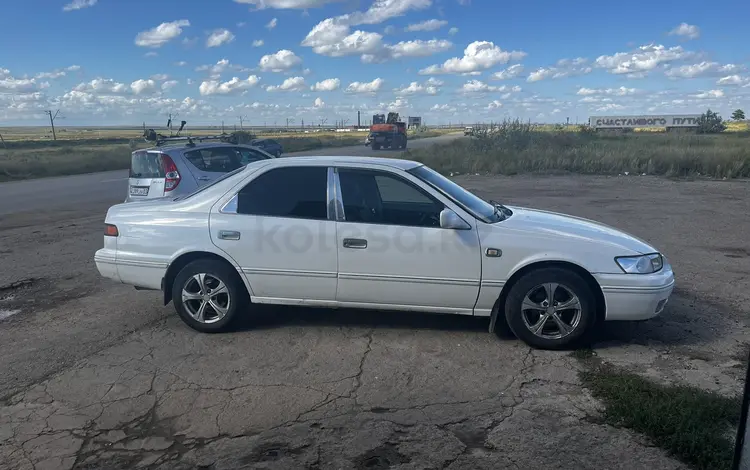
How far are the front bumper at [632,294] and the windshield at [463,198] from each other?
103 cm

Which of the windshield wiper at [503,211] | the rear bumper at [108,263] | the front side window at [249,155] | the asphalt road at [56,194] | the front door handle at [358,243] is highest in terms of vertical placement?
the front side window at [249,155]

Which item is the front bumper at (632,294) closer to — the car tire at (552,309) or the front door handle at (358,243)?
the car tire at (552,309)

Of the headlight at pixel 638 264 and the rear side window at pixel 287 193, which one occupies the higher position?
the rear side window at pixel 287 193

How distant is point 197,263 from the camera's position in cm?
561

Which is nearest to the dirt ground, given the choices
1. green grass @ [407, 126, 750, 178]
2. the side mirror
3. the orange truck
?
the side mirror

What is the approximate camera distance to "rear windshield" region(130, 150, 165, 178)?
36.1 feet

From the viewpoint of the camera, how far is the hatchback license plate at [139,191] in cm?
1113

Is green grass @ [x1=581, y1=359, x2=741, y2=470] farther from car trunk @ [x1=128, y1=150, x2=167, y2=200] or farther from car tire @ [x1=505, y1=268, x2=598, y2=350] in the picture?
car trunk @ [x1=128, y1=150, x2=167, y2=200]

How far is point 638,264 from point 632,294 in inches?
10.2

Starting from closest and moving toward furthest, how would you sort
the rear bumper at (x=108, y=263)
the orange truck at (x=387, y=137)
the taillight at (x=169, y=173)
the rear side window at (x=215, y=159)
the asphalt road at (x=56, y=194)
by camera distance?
the rear bumper at (x=108, y=263) < the taillight at (x=169, y=173) < the rear side window at (x=215, y=159) < the asphalt road at (x=56, y=194) < the orange truck at (x=387, y=137)

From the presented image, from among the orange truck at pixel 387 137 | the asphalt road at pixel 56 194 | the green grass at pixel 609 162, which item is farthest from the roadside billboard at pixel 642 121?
the asphalt road at pixel 56 194

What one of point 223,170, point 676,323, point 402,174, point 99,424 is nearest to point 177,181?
point 223,170

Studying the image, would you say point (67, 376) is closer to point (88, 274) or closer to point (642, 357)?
point (88, 274)

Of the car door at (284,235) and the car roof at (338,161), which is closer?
the car door at (284,235)
